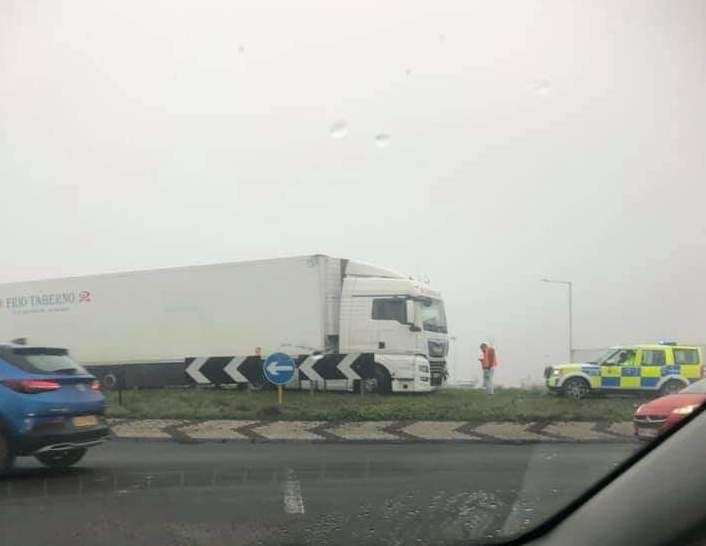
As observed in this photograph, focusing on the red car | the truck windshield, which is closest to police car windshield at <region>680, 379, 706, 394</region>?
the red car

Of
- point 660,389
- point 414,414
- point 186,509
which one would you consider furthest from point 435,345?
point 186,509

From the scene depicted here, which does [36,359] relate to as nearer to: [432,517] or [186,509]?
[186,509]

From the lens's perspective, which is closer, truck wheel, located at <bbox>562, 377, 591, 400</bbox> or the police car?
the police car

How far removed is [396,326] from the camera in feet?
33.4

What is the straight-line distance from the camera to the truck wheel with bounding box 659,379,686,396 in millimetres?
3919

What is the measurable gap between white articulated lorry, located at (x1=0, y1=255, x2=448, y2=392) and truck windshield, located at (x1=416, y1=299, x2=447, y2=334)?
23 millimetres

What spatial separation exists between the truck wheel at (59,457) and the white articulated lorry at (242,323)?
0.62 meters

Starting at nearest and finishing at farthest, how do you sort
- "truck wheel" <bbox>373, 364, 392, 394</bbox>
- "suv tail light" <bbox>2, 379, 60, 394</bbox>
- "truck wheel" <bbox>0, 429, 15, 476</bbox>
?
"truck wheel" <bbox>0, 429, 15, 476</bbox> → "suv tail light" <bbox>2, 379, 60, 394</bbox> → "truck wheel" <bbox>373, 364, 392, 394</bbox>

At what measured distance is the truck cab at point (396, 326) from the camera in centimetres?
696

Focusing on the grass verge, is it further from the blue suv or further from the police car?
the blue suv

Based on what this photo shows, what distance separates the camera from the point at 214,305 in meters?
7.66

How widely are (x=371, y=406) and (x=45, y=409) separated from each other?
3.36 m

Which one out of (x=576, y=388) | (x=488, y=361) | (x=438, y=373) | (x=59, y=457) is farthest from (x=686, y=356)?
(x=59, y=457)

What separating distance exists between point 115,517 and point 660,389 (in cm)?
361
